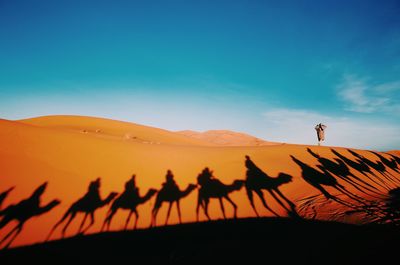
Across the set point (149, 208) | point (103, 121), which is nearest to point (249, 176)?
point (149, 208)

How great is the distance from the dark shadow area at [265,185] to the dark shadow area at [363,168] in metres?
5.30

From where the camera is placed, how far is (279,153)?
15.1 metres

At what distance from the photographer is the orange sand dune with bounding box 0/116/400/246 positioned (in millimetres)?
7621

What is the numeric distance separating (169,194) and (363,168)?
1295 cm

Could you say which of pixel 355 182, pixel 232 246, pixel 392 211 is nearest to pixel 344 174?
pixel 355 182

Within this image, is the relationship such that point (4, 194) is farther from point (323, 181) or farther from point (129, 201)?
point (323, 181)

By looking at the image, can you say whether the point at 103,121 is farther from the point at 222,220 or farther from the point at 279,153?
the point at 222,220

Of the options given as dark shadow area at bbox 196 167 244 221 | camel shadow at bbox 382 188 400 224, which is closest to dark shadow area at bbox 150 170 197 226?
dark shadow area at bbox 196 167 244 221

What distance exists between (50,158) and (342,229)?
36.5 feet

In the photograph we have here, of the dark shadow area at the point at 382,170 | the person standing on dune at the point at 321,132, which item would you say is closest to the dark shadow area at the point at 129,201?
the dark shadow area at the point at 382,170

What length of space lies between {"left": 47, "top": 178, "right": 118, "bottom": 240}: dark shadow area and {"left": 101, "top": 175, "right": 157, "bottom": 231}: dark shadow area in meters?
0.35

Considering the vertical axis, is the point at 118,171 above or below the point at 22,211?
above

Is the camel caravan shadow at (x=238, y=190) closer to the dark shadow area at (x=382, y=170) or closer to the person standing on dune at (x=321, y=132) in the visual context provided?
the dark shadow area at (x=382, y=170)

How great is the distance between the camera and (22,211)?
712 cm
